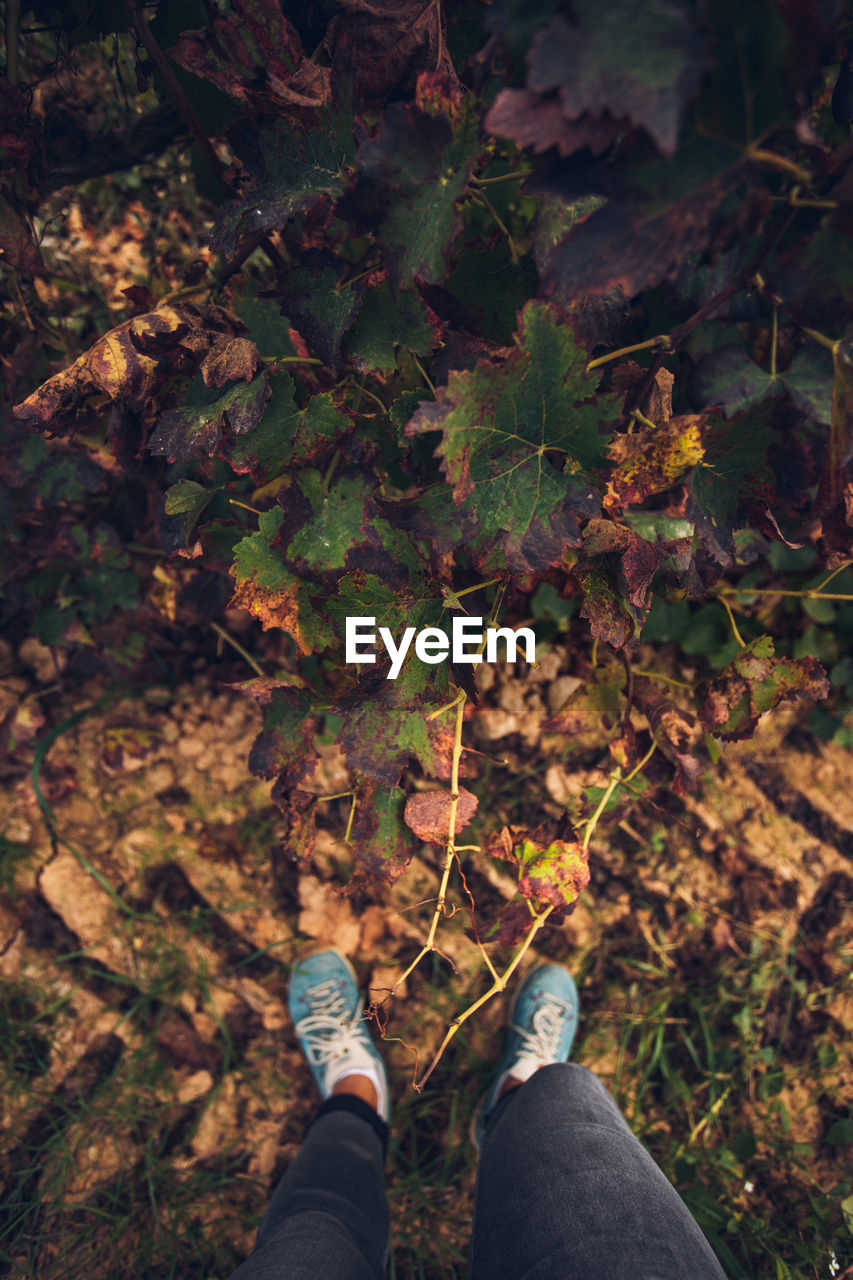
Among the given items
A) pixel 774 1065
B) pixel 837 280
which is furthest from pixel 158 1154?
pixel 837 280

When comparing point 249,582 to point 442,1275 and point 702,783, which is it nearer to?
point 702,783

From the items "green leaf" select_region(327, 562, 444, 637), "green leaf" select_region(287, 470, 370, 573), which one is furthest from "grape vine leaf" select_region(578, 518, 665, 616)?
"green leaf" select_region(287, 470, 370, 573)

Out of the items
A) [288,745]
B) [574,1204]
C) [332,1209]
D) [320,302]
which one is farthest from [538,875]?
[332,1209]

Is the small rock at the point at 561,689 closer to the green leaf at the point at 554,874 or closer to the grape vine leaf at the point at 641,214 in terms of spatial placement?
the green leaf at the point at 554,874

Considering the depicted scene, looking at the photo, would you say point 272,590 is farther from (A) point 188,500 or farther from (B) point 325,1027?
(B) point 325,1027

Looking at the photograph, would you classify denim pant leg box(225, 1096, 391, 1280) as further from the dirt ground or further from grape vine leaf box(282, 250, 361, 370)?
grape vine leaf box(282, 250, 361, 370)

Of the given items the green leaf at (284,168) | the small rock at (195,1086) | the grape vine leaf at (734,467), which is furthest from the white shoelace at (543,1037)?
the green leaf at (284,168)
